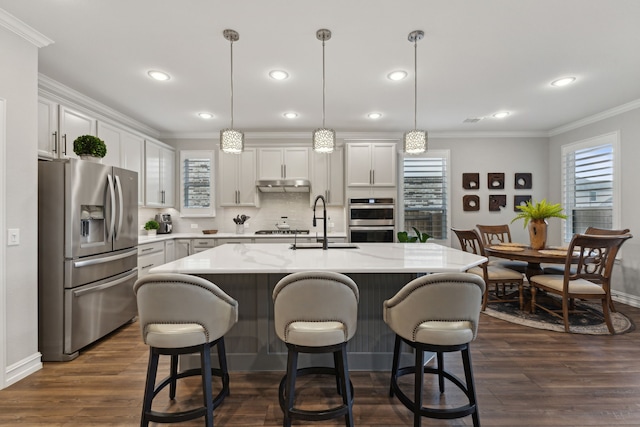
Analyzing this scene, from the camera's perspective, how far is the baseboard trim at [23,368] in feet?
7.03

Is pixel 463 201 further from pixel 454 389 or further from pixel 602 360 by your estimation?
pixel 454 389

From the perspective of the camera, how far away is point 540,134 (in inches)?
206

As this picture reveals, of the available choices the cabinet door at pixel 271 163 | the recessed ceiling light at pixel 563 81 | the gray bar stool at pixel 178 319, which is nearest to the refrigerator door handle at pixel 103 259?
the gray bar stool at pixel 178 319

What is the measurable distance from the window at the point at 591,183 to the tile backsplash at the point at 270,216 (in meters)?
3.67

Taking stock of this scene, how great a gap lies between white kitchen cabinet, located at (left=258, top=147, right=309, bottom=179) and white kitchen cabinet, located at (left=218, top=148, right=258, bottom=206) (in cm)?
17

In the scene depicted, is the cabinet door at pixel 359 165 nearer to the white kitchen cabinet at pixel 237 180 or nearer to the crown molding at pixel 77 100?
the white kitchen cabinet at pixel 237 180

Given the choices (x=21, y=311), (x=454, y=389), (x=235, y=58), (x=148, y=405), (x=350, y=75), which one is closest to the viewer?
(x=148, y=405)

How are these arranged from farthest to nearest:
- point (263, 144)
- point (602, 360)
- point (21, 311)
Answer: point (263, 144)
point (602, 360)
point (21, 311)

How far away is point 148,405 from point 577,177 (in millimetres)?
6083

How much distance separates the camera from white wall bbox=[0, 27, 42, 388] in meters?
2.15

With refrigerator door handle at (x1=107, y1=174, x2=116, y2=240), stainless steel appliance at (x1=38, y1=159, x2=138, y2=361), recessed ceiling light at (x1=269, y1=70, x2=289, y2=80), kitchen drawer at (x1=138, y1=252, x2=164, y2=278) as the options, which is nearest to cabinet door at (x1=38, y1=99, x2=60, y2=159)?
stainless steel appliance at (x1=38, y1=159, x2=138, y2=361)

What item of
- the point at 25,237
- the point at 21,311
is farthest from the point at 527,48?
the point at 21,311

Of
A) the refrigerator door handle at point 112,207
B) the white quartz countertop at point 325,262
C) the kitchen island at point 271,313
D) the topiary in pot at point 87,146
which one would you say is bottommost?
the kitchen island at point 271,313

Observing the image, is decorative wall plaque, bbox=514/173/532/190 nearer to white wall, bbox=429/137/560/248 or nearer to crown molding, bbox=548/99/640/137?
white wall, bbox=429/137/560/248
